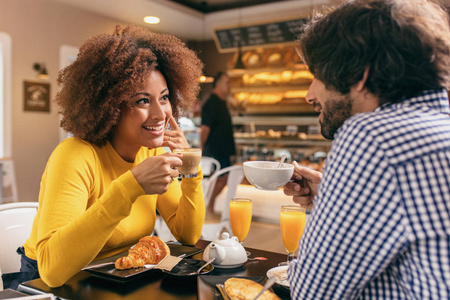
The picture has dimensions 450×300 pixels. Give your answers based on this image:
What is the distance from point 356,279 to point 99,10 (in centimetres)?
698

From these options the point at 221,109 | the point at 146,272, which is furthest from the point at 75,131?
the point at 221,109

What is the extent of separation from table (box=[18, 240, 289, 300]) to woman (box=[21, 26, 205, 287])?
0.04 meters

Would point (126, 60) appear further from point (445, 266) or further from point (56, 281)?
point (445, 266)

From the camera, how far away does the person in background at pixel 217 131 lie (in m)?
5.72

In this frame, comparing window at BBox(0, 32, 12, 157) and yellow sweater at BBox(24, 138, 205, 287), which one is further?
window at BBox(0, 32, 12, 157)

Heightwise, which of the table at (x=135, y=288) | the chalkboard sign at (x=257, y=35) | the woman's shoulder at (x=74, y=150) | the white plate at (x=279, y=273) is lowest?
the table at (x=135, y=288)

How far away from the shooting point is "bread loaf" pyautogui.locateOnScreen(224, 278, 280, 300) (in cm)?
100

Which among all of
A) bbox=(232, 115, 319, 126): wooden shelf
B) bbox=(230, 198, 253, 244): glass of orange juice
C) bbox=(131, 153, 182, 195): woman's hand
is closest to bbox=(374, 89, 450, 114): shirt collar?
bbox=(131, 153, 182, 195): woman's hand

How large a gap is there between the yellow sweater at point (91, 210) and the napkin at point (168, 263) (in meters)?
0.18

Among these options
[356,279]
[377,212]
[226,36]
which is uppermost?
[226,36]

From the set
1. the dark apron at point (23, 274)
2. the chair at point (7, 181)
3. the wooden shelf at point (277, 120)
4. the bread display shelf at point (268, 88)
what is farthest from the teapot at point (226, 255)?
the bread display shelf at point (268, 88)

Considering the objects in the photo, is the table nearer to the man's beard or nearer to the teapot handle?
the teapot handle

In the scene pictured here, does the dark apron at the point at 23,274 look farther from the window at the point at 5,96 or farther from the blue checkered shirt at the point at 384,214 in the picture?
the window at the point at 5,96

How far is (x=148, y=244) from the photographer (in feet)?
4.48
